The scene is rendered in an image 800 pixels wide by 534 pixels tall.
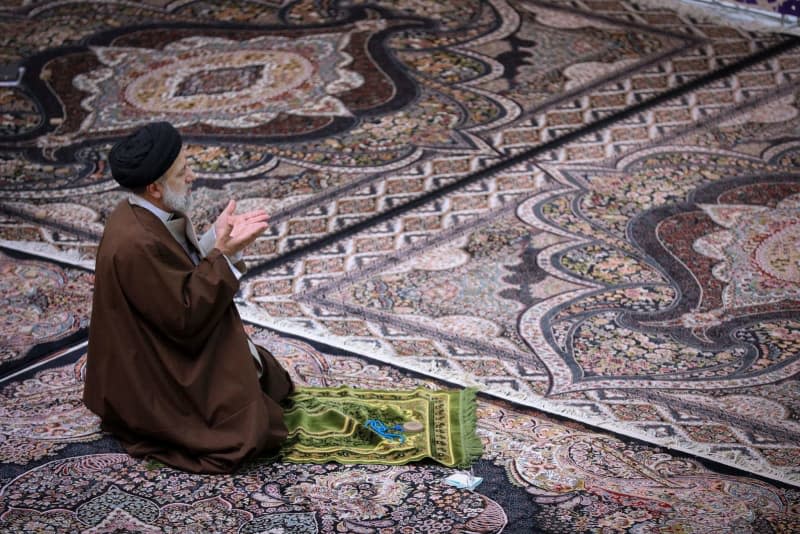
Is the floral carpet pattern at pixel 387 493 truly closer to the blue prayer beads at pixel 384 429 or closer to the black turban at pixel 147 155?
the blue prayer beads at pixel 384 429

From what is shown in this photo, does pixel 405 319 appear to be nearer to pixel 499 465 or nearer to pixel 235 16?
pixel 499 465

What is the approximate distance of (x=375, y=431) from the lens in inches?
166

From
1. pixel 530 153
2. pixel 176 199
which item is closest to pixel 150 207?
pixel 176 199

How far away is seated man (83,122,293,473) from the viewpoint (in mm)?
3846

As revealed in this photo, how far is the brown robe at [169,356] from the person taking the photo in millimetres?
3840

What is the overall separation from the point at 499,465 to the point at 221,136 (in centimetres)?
334

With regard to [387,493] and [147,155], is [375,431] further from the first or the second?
[147,155]

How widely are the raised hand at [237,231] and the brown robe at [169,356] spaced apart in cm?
5

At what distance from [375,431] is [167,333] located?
756 millimetres

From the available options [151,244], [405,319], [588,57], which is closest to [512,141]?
[588,57]

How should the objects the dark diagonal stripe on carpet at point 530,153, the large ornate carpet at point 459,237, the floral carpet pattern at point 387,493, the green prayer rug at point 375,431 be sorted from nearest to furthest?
the floral carpet pattern at point 387,493 < the large ornate carpet at point 459,237 < the green prayer rug at point 375,431 < the dark diagonal stripe on carpet at point 530,153

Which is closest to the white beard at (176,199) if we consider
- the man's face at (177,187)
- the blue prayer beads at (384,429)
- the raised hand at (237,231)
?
the man's face at (177,187)

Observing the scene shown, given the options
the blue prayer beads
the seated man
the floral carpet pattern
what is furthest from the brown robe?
the blue prayer beads

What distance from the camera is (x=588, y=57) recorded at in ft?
26.0
